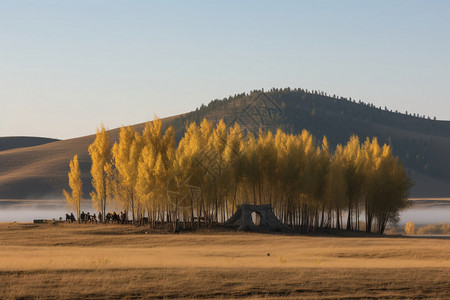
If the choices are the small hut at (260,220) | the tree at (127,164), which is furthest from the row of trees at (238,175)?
the small hut at (260,220)

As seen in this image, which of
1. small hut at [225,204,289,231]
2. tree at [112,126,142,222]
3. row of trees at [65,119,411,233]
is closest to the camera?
row of trees at [65,119,411,233]

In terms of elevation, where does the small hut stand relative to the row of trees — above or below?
below

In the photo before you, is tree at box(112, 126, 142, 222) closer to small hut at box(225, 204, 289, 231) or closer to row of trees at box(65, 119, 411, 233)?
row of trees at box(65, 119, 411, 233)

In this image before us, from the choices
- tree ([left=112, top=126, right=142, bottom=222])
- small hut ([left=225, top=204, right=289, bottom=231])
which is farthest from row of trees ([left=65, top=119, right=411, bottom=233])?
small hut ([left=225, top=204, right=289, bottom=231])

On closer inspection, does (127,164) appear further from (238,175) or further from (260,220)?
(260,220)

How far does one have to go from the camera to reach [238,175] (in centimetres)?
7719

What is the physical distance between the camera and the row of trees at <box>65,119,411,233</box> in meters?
72.5

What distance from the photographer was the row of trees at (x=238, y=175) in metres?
72.5

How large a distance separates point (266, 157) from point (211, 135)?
706 centimetres

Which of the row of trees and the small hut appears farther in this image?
the small hut

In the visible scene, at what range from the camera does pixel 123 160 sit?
79.2 meters

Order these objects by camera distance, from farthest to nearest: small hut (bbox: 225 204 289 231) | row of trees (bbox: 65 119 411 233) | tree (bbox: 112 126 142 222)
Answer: tree (bbox: 112 126 142 222) < small hut (bbox: 225 204 289 231) < row of trees (bbox: 65 119 411 233)

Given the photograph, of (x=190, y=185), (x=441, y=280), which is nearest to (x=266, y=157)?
(x=190, y=185)

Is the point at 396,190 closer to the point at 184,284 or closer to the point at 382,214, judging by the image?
the point at 382,214
